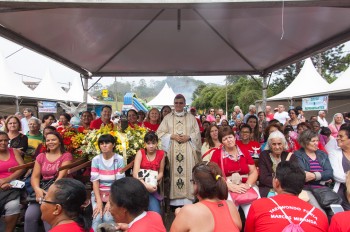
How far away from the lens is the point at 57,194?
2.02 meters

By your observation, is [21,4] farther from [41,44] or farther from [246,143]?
[246,143]

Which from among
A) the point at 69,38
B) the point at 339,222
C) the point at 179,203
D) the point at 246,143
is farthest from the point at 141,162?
the point at 69,38

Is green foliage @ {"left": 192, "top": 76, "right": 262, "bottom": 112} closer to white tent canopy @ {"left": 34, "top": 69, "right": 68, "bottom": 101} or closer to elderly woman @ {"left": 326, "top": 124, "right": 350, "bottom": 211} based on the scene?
white tent canopy @ {"left": 34, "top": 69, "right": 68, "bottom": 101}

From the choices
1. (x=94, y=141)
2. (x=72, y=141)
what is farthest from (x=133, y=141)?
(x=72, y=141)

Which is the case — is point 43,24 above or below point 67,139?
above

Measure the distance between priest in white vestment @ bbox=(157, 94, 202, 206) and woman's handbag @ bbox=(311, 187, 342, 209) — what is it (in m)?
2.03

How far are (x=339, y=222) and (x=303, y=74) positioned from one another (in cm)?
1609

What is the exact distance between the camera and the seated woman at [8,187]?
365 cm

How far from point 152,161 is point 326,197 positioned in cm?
215

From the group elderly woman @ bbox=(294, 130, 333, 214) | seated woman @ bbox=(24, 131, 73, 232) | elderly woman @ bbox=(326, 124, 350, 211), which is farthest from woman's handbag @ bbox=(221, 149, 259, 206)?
seated woman @ bbox=(24, 131, 73, 232)

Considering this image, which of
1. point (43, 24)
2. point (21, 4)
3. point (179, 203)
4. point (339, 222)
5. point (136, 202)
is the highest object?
point (43, 24)

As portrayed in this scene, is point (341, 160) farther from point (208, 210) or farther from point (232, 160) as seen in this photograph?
point (208, 210)

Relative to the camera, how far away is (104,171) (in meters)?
3.67

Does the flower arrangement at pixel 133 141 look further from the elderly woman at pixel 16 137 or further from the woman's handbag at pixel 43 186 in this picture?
the elderly woman at pixel 16 137
